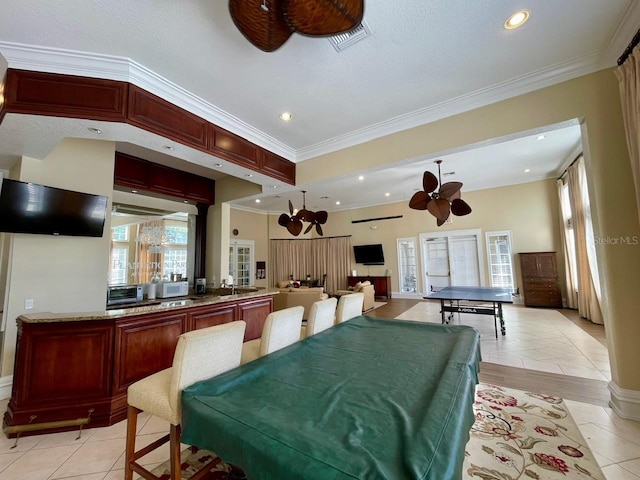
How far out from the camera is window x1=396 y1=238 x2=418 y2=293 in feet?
29.1

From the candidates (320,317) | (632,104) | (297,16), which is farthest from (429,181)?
(297,16)

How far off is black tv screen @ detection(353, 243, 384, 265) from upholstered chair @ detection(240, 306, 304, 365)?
24.9 ft

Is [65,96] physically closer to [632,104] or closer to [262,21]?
[262,21]

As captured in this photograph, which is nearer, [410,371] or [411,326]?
[410,371]

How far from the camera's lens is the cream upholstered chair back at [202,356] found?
50.9 inches

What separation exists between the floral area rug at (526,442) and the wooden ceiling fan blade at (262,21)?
3151 mm

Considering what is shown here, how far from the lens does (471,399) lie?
1.23 meters

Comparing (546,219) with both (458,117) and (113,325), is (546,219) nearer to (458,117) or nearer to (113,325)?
(458,117)

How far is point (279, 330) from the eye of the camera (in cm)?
183

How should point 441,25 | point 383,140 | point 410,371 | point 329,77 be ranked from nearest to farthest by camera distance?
point 410,371, point 441,25, point 329,77, point 383,140

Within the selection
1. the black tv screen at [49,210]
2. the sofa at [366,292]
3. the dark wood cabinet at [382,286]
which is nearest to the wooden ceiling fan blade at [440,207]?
the sofa at [366,292]

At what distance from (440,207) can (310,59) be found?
3684 millimetres

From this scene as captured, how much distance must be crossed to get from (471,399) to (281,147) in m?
3.78

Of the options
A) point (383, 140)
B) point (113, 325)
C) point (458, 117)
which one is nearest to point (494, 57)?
point (458, 117)
